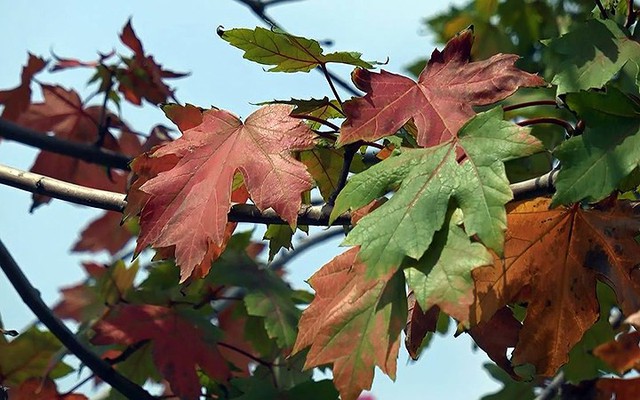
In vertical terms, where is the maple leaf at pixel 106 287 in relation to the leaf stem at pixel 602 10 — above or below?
above

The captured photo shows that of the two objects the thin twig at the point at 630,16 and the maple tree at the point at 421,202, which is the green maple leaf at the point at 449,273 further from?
the thin twig at the point at 630,16

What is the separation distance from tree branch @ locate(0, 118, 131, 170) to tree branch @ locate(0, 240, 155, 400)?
47 centimetres

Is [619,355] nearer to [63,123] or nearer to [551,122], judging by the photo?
[551,122]

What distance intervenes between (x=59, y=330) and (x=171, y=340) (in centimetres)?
21

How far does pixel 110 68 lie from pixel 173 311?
24.7 inches

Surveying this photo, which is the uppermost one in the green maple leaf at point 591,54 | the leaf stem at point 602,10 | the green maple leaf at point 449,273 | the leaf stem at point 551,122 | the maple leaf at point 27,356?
the maple leaf at point 27,356

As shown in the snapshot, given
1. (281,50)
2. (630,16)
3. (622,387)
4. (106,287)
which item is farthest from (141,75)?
(622,387)

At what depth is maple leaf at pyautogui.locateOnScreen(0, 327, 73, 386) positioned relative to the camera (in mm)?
1635

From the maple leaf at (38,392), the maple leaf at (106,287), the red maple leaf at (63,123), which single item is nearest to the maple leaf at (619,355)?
the maple leaf at (38,392)

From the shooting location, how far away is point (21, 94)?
2150mm

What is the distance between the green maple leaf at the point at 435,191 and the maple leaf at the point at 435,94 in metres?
0.05

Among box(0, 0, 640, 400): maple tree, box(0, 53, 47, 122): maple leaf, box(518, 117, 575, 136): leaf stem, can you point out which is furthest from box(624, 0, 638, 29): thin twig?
box(0, 53, 47, 122): maple leaf

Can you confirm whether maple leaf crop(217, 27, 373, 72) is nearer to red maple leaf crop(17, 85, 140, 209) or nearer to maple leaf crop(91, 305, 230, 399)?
maple leaf crop(91, 305, 230, 399)

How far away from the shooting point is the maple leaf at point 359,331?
3.40 feet
